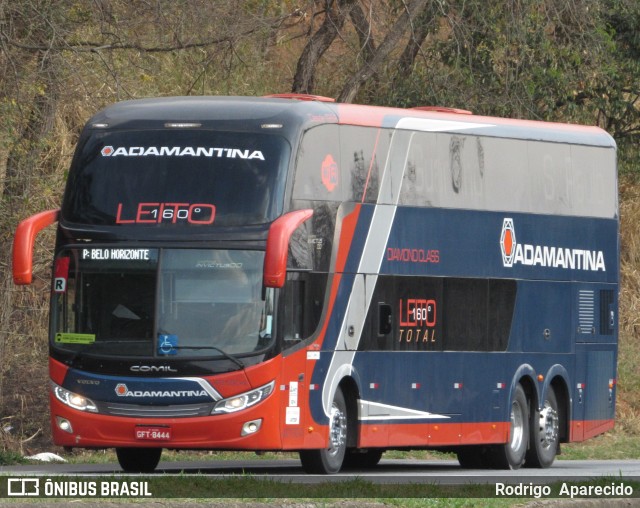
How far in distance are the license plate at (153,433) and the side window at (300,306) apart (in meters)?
1.47

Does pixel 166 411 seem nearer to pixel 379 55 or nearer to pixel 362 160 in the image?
pixel 362 160

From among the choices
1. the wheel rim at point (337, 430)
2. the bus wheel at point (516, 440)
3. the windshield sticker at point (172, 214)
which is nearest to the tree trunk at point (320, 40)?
the bus wheel at point (516, 440)

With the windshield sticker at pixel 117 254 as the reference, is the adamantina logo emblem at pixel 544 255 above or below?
above

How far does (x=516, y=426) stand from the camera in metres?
22.5

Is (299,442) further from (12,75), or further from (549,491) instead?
(12,75)

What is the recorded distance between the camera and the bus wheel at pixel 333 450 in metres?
18.8

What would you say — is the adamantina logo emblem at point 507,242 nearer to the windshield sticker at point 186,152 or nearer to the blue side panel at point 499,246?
the blue side panel at point 499,246

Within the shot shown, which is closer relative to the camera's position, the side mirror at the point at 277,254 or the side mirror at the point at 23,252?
the side mirror at the point at 277,254

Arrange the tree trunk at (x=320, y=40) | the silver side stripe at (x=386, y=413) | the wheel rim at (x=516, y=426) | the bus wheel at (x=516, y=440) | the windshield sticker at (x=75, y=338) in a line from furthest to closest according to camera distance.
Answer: the tree trunk at (x=320, y=40) → the wheel rim at (x=516, y=426) → the bus wheel at (x=516, y=440) → the silver side stripe at (x=386, y=413) → the windshield sticker at (x=75, y=338)

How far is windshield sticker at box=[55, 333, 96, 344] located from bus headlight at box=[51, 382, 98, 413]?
1.58 ft

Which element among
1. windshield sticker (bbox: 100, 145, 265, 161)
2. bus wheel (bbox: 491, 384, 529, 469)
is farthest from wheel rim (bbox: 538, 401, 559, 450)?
windshield sticker (bbox: 100, 145, 265, 161)

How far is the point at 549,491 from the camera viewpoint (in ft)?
50.3

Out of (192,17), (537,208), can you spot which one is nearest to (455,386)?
(537,208)

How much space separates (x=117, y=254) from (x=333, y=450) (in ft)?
10.4
